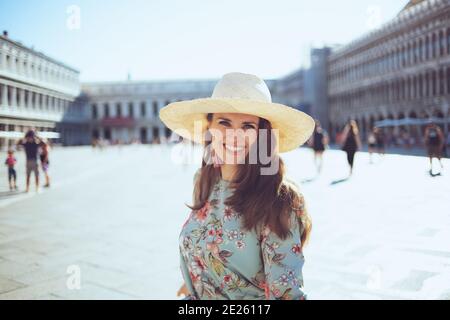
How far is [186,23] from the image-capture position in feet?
6.51

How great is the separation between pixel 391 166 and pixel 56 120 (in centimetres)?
321

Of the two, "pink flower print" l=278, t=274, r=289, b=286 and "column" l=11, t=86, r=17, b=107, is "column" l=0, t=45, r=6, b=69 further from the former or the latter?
"pink flower print" l=278, t=274, r=289, b=286

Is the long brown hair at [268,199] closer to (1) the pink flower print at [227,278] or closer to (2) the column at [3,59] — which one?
(1) the pink flower print at [227,278]

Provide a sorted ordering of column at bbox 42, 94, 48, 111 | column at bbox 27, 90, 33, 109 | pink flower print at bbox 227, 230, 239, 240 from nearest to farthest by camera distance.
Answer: pink flower print at bbox 227, 230, 239, 240, column at bbox 27, 90, 33, 109, column at bbox 42, 94, 48, 111

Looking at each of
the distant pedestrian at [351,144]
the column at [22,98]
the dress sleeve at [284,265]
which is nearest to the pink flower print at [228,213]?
the dress sleeve at [284,265]

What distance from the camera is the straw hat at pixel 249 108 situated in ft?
4.91

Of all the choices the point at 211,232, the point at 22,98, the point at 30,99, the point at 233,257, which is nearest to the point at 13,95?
the point at 22,98

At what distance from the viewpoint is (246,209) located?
1489 mm

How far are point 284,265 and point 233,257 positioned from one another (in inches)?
8.0

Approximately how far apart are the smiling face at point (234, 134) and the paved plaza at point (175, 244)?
351mm

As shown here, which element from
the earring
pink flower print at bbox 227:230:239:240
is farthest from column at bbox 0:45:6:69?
pink flower print at bbox 227:230:239:240

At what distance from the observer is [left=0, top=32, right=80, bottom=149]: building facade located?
2057 mm

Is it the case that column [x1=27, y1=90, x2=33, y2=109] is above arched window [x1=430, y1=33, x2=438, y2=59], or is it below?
below
